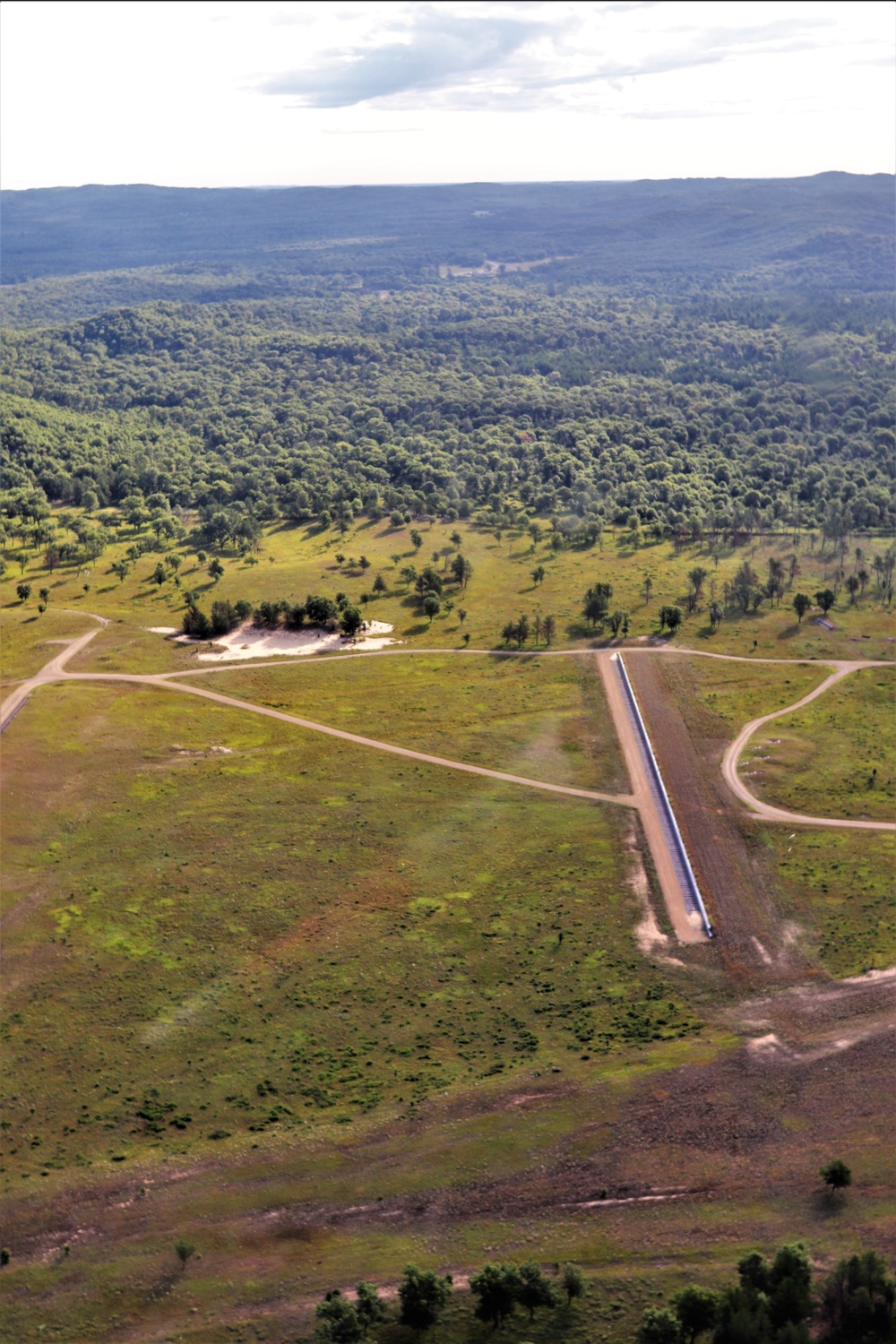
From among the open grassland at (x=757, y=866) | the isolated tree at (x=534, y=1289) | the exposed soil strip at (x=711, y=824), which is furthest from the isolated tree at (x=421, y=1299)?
the open grassland at (x=757, y=866)

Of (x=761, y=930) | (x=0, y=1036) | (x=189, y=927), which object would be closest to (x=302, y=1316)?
(x=0, y=1036)

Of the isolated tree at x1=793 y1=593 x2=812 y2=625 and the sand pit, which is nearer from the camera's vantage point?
the sand pit

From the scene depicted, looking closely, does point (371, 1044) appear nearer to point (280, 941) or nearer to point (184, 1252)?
point (280, 941)

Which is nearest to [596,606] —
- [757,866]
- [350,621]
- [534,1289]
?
[350,621]

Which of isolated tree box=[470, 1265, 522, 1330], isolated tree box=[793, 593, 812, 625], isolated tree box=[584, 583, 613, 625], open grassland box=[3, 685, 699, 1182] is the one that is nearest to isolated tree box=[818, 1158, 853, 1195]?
open grassland box=[3, 685, 699, 1182]

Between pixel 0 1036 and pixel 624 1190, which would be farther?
pixel 0 1036

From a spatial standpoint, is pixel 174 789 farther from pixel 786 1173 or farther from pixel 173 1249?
pixel 786 1173

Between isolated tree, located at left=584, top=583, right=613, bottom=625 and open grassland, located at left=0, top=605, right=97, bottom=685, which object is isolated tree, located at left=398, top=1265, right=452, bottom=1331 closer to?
open grassland, located at left=0, top=605, right=97, bottom=685
